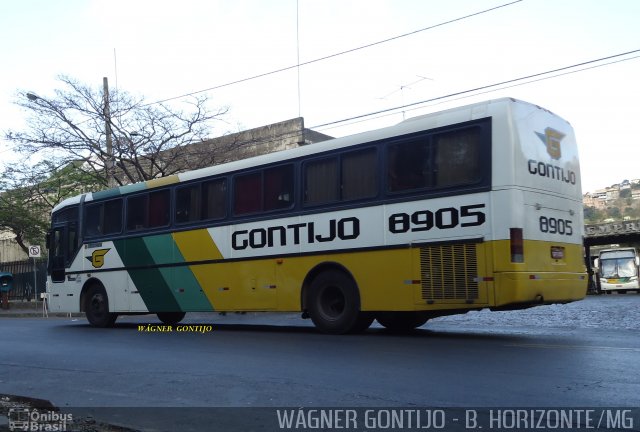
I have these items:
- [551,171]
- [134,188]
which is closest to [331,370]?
[551,171]

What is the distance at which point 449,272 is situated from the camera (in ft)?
31.8

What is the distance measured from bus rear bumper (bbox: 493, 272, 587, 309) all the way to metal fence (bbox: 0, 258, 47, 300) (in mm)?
26931

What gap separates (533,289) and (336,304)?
346 cm

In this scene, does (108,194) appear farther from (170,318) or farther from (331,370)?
(331,370)

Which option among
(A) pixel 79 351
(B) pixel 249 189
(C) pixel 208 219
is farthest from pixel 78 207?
(A) pixel 79 351

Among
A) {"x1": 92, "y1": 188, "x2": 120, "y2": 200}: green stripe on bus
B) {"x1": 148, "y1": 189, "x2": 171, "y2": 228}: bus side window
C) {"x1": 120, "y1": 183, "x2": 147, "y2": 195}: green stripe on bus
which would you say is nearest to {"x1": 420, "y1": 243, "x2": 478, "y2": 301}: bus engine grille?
{"x1": 148, "y1": 189, "x2": 171, "y2": 228}: bus side window

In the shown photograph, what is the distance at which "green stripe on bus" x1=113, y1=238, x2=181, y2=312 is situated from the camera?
1409cm

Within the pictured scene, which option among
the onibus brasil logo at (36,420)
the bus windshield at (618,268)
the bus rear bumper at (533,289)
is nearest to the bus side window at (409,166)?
the bus rear bumper at (533,289)

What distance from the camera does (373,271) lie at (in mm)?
10617

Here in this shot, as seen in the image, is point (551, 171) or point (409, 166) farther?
point (409, 166)

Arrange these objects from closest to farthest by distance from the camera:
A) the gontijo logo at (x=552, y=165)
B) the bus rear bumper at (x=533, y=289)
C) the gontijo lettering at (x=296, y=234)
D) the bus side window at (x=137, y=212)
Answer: the bus rear bumper at (x=533, y=289)
the gontijo logo at (x=552, y=165)
the gontijo lettering at (x=296, y=234)
the bus side window at (x=137, y=212)

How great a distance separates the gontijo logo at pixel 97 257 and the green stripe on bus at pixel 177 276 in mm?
1831

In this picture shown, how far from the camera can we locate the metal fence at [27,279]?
3117cm

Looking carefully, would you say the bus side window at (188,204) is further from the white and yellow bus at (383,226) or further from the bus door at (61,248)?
the bus door at (61,248)
